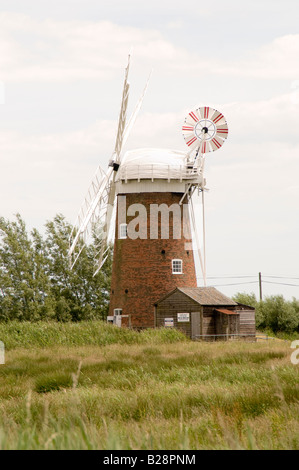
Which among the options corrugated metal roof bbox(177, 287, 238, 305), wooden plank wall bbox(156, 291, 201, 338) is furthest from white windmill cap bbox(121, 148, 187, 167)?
wooden plank wall bbox(156, 291, 201, 338)

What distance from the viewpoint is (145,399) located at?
11.5m

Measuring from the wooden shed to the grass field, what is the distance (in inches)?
312

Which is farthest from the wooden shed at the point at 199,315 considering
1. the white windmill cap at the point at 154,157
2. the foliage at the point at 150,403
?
the foliage at the point at 150,403

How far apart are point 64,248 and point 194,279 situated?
15227mm

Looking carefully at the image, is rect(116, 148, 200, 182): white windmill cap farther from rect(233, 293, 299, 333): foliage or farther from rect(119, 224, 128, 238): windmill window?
rect(233, 293, 299, 333): foliage

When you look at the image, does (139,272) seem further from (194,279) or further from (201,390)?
(201,390)

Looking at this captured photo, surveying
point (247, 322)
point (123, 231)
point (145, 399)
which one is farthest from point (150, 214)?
point (145, 399)

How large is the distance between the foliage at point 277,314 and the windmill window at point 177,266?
14400 millimetres

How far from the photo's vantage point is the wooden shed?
35312 millimetres

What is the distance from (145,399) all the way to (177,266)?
26.8 m

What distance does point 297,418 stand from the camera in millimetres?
8711

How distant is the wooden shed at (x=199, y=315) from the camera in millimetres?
35312

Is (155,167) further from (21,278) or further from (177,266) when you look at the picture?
(21,278)
